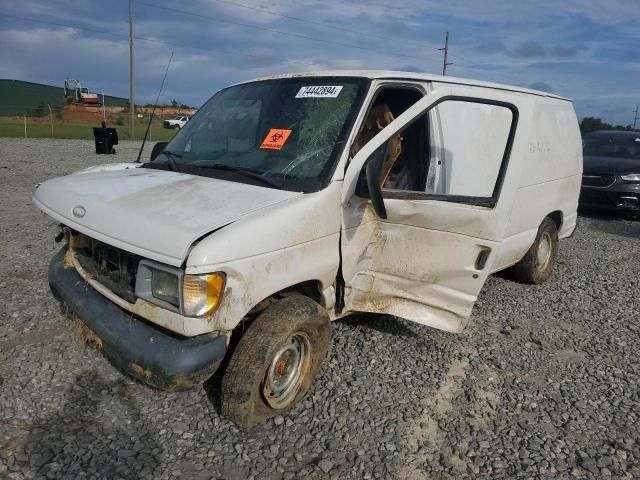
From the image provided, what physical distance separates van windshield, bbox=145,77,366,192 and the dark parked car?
8.24 metres

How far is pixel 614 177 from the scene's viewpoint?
9.69 meters

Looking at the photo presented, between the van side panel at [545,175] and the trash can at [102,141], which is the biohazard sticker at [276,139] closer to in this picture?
the van side panel at [545,175]

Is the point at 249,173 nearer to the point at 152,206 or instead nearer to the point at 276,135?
the point at 276,135

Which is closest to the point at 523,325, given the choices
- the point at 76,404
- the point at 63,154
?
the point at 76,404

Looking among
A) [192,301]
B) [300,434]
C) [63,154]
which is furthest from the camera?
[63,154]

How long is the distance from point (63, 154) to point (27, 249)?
1375 cm

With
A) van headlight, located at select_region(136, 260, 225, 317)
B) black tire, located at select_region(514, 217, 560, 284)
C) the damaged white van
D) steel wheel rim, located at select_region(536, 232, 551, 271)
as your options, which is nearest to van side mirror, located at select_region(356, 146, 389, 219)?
the damaged white van

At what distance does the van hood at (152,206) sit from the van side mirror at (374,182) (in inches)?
17.3

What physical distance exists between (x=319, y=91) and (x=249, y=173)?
A: 83 centimetres

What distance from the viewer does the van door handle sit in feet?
11.1

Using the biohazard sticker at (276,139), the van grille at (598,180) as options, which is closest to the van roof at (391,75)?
the biohazard sticker at (276,139)

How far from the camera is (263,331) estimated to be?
280cm

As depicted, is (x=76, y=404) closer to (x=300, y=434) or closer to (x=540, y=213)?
(x=300, y=434)

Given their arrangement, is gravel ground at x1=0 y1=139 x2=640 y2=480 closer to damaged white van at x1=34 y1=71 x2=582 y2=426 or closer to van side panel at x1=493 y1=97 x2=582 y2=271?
damaged white van at x1=34 y1=71 x2=582 y2=426
